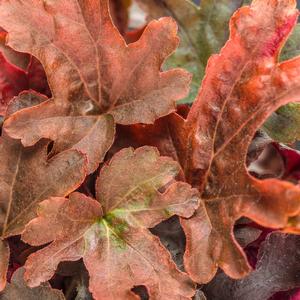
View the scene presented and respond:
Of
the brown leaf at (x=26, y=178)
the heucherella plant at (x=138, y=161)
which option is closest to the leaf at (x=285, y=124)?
the heucherella plant at (x=138, y=161)

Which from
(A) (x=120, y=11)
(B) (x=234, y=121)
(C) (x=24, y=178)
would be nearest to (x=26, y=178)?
(C) (x=24, y=178)

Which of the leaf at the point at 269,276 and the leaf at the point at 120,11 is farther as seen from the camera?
the leaf at the point at 120,11

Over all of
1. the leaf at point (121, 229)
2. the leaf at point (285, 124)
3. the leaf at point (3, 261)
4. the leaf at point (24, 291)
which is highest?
the leaf at point (285, 124)

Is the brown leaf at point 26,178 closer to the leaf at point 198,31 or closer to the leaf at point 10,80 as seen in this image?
the leaf at point 10,80

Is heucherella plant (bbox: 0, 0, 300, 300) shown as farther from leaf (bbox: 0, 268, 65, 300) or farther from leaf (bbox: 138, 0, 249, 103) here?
leaf (bbox: 138, 0, 249, 103)

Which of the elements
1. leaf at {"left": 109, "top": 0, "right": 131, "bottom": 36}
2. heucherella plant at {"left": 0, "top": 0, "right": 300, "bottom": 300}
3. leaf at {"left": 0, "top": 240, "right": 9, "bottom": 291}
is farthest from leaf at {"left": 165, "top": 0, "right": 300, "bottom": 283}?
leaf at {"left": 109, "top": 0, "right": 131, "bottom": 36}

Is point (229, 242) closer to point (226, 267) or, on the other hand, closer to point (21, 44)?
point (226, 267)

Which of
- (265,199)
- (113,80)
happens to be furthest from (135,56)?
(265,199)
